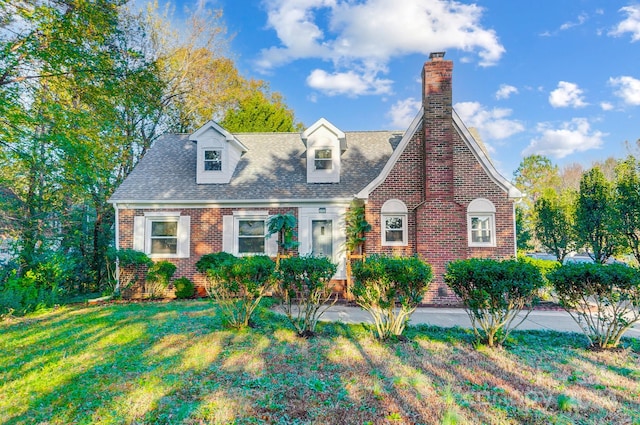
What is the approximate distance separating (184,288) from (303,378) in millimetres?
7902

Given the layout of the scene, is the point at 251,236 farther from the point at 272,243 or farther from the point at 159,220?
the point at 159,220

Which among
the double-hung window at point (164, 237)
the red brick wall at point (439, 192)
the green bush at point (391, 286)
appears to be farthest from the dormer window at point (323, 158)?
the green bush at point (391, 286)

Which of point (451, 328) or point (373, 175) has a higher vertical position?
point (373, 175)

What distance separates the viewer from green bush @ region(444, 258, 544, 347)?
5039mm

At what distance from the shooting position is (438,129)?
9.98 m

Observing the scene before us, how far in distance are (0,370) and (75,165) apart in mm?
7356

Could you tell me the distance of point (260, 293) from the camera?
5965mm

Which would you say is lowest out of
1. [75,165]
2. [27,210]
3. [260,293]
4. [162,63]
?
[260,293]

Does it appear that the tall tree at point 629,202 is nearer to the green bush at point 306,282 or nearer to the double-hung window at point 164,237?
the green bush at point 306,282

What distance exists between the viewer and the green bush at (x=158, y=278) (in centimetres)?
1053

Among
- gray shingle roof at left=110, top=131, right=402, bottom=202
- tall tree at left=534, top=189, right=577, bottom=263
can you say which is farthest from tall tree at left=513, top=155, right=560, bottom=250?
gray shingle roof at left=110, top=131, right=402, bottom=202

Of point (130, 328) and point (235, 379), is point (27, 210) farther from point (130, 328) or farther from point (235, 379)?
point (235, 379)

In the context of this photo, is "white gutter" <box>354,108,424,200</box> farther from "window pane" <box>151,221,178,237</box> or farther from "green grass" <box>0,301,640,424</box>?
"window pane" <box>151,221,178,237</box>

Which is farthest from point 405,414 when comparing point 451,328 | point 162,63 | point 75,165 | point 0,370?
point 162,63
